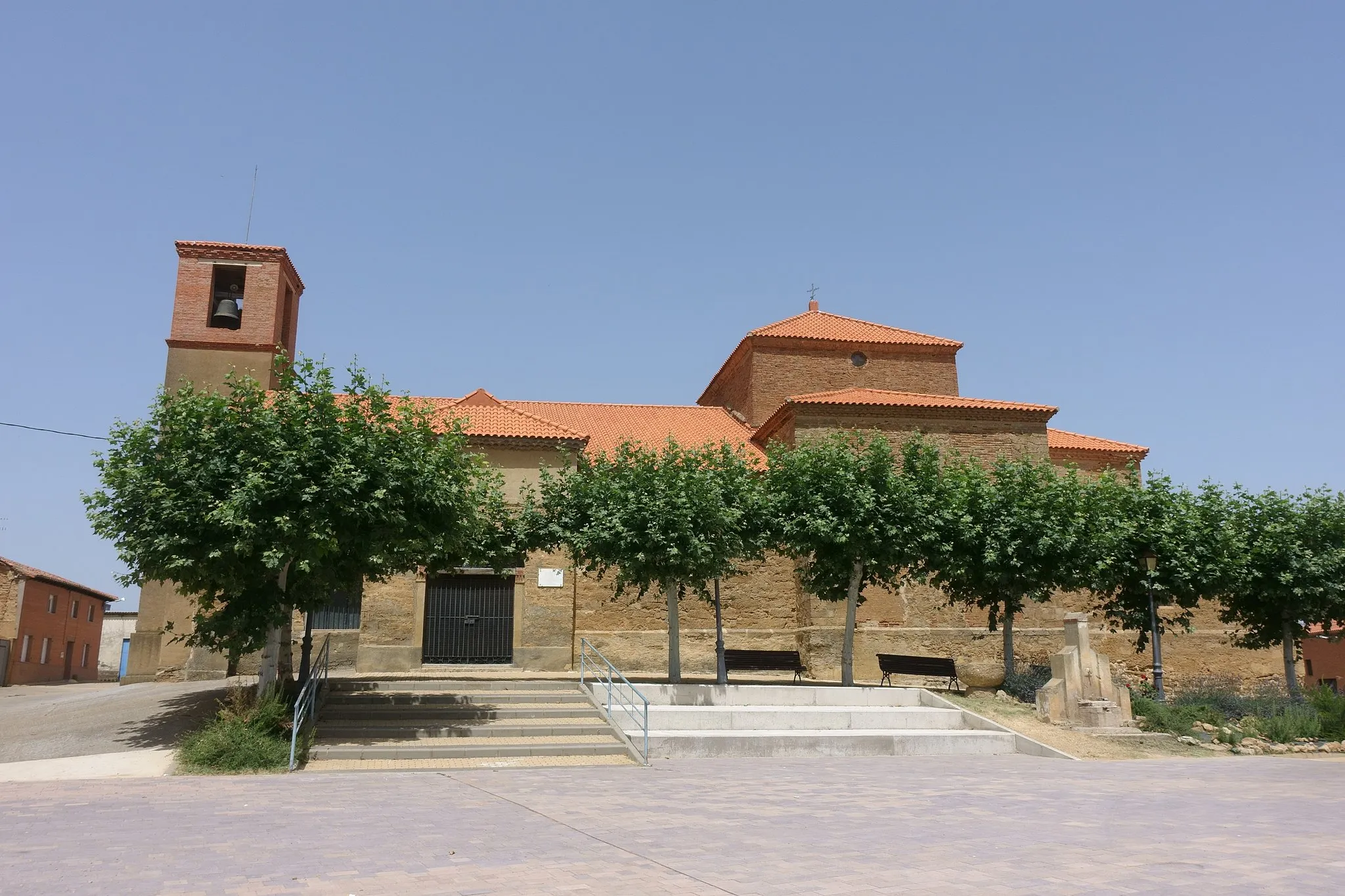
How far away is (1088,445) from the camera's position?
3073cm

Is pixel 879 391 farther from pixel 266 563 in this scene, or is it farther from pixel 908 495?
pixel 266 563

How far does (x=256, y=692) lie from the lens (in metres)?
14.5

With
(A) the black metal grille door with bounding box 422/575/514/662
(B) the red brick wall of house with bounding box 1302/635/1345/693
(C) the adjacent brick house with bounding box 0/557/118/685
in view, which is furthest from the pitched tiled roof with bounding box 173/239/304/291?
(B) the red brick wall of house with bounding box 1302/635/1345/693

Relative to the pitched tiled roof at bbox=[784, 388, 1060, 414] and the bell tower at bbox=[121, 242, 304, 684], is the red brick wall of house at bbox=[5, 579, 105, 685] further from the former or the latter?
the pitched tiled roof at bbox=[784, 388, 1060, 414]

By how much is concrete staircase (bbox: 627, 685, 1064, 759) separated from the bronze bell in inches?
561

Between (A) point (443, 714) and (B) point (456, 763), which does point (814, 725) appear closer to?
(A) point (443, 714)

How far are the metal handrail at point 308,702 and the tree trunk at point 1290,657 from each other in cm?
2097

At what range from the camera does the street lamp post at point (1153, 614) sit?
20000mm

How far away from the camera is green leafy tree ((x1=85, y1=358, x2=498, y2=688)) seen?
1336 cm

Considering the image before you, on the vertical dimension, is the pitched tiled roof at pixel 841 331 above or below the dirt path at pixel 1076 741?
above

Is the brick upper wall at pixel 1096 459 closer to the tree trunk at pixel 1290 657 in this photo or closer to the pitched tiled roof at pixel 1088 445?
the pitched tiled roof at pixel 1088 445

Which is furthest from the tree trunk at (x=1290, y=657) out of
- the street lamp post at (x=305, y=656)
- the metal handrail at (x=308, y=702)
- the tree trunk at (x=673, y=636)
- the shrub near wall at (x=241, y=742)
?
the shrub near wall at (x=241, y=742)

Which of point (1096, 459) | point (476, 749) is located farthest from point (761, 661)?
point (1096, 459)

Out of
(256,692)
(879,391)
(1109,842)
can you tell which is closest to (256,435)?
(256,692)
